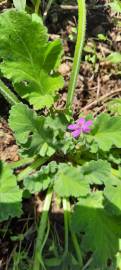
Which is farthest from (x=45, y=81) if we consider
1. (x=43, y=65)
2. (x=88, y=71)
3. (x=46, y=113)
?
(x=88, y=71)

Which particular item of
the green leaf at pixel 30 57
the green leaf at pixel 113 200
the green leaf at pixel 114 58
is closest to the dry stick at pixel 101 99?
the green leaf at pixel 114 58

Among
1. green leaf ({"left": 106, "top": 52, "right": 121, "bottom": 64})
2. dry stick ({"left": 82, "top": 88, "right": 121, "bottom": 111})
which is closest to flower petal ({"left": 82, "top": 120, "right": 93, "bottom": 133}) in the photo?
dry stick ({"left": 82, "top": 88, "right": 121, "bottom": 111})

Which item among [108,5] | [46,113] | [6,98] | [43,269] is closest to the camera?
[43,269]

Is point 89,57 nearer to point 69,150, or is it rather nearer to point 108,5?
point 108,5

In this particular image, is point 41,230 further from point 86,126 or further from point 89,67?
point 89,67

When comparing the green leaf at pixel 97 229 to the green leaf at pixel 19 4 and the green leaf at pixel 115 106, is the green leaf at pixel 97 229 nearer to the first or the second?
the green leaf at pixel 115 106

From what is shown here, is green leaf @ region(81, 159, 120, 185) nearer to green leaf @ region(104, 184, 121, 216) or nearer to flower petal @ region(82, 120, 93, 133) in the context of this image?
green leaf @ region(104, 184, 121, 216)
